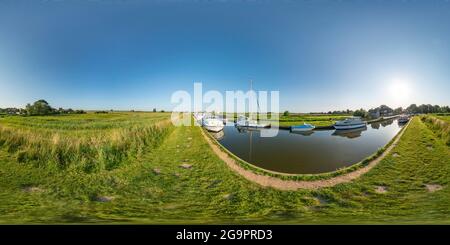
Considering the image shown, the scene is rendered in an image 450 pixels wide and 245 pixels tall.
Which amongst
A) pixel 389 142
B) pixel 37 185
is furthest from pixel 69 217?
pixel 389 142

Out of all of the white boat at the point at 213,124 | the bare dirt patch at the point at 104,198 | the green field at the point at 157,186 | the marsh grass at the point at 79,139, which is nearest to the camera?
the green field at the point at 157,186

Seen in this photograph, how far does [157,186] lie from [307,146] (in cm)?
456

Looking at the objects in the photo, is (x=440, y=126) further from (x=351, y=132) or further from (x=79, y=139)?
(x=79, y=139)

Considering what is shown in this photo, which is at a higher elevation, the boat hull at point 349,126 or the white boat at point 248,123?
the white boat at point 248,123

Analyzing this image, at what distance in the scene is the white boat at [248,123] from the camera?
6473mm

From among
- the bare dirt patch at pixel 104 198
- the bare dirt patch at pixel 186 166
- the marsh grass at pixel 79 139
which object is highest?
the marsh grass at pixel 79 139

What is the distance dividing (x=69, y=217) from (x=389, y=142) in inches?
294

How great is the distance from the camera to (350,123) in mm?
7207

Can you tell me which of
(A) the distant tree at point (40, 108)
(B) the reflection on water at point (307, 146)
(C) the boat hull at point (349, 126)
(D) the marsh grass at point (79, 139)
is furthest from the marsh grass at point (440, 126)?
(A) the distant tree at point (40, 108)

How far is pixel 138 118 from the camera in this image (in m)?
6.02

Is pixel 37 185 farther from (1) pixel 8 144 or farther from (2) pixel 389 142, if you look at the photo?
(2) pixel 389 142

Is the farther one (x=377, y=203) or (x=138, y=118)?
(x=138, y=118)

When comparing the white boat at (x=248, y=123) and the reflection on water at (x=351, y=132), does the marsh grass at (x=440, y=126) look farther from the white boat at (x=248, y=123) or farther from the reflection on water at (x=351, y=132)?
the white boat at (x=248, y=123)

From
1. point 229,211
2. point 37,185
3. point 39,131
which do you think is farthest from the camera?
point 39,131
